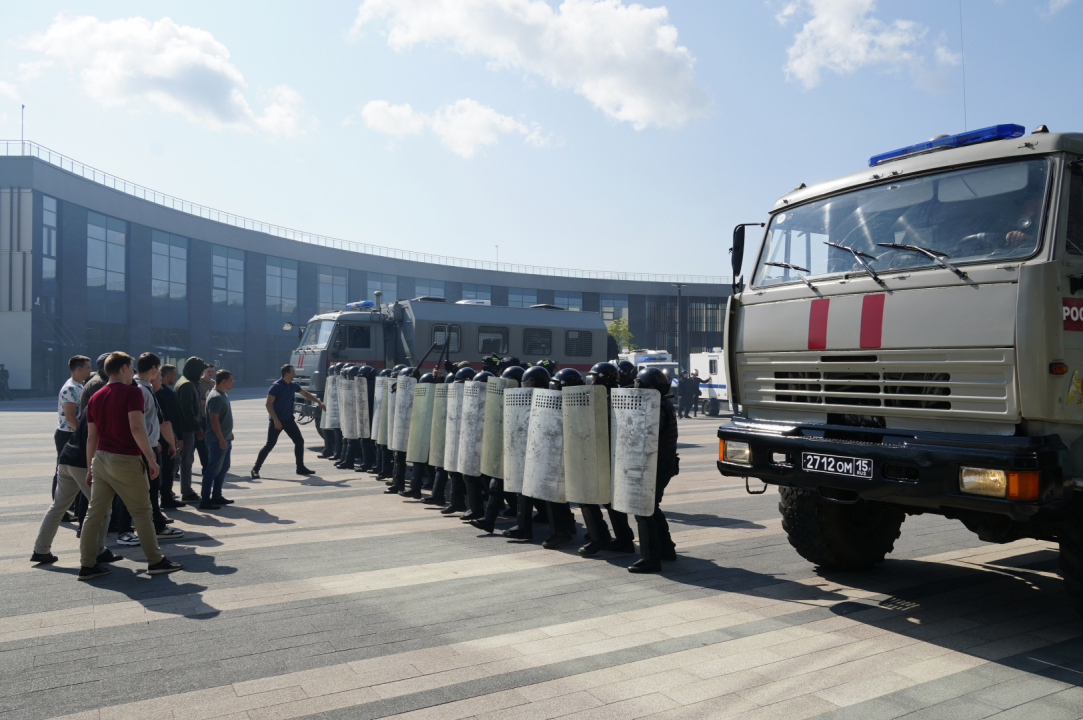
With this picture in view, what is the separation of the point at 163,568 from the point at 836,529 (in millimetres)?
5476

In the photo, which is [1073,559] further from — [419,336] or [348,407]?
[419,336]

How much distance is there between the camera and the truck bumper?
4.10 meters

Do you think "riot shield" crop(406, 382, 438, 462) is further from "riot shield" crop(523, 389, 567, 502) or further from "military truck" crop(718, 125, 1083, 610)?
"military truck" crop(718, 125, 1083, 610)

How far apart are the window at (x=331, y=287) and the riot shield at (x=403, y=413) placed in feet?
166

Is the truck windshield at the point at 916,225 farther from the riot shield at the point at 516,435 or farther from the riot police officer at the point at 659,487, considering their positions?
the riot shield at the point at 516,435

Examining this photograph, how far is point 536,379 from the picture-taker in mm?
7703

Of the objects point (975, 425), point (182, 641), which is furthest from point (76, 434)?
point (975, 425)

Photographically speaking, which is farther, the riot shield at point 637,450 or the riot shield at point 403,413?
the riot shield at point 403,413

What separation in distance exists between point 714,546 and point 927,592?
2034mm

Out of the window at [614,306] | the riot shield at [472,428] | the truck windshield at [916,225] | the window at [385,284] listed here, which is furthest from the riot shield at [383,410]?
the window at [614,306]

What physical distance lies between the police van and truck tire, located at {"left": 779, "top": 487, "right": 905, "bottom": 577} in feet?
43.0

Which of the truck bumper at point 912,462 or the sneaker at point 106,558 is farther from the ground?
the truck bumper at point 912,462

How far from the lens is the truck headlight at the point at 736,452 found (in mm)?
5516

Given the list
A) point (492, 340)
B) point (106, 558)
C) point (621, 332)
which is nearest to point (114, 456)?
point (106, 558)
